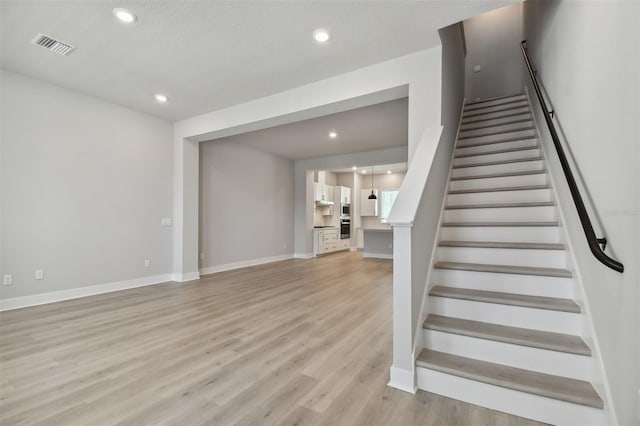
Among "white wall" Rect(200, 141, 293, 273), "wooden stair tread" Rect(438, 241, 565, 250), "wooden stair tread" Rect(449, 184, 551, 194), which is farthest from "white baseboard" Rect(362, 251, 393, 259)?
"wooden stair tread" Rect(438, 241, 565, 250)

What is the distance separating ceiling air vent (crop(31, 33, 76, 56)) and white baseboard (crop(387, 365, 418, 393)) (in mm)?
4296

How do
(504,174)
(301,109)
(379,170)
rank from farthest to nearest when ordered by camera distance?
(379,170) < (301,109) < (504,174)

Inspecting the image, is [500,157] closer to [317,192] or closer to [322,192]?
[317,192]

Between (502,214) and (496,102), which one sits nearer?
(502,214)

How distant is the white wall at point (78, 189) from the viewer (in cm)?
357

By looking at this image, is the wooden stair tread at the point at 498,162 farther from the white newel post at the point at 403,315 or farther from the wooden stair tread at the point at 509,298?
the white newel post at the point at 403,315

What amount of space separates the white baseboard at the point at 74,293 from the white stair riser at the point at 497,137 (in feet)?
17.8

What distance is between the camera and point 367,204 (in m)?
10.9

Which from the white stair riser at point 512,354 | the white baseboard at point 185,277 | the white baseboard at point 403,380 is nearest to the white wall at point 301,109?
the white baseboard at point 185,277

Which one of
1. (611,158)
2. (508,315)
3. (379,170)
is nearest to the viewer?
(611,158)

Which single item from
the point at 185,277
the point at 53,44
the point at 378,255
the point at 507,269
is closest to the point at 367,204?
the point at 378,255

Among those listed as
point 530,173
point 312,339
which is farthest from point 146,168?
point 530,173

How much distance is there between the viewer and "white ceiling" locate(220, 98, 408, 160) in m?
4.74

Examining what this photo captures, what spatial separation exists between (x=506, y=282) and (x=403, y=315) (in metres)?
0.96
